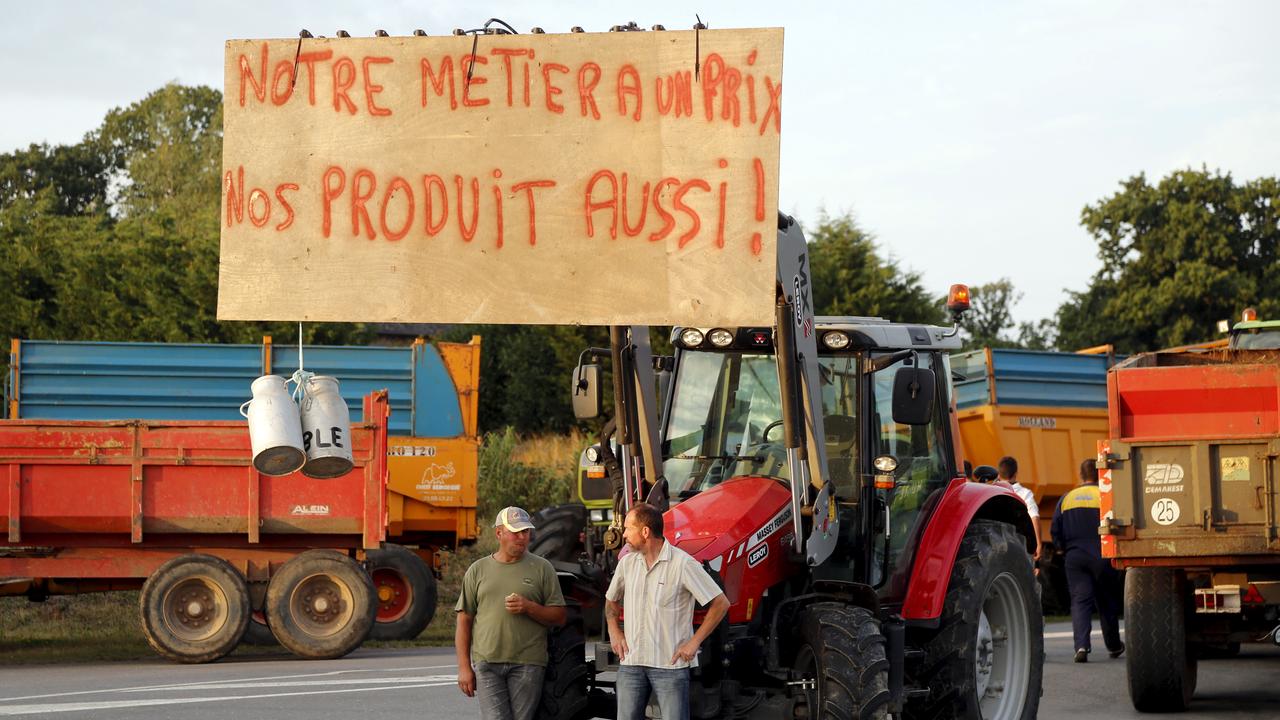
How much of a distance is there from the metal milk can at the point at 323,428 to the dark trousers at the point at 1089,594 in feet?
32.3

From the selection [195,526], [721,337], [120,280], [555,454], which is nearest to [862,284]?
[555,454]

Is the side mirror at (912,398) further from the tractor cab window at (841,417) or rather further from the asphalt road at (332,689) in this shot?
the asphalt road at (332,689)

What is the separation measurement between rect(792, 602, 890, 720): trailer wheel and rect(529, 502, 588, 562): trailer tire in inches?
275

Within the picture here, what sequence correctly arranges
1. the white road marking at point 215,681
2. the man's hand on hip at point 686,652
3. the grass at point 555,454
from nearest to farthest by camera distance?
the man's hand on hip at point 686,652
the white road marking at point 215,681
the grass at point 555,454

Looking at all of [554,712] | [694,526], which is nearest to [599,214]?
[694,526]

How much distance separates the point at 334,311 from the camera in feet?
22.7

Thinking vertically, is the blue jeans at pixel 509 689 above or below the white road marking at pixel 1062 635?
above

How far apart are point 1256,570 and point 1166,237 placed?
131 feet

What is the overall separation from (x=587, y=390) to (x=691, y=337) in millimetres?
994

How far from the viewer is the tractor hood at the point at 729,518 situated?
26.7 ft

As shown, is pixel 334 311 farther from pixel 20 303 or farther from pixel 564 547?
pixel 20 303

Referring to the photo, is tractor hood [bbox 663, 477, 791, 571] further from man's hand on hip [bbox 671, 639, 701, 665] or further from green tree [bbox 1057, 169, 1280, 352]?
green tree [bbox 1057, 169, 1280, 352]

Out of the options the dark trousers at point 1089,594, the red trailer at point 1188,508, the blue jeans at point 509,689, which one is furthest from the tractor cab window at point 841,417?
the dark trousers at point 1089,594

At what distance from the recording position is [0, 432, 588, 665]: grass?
17.5 m
